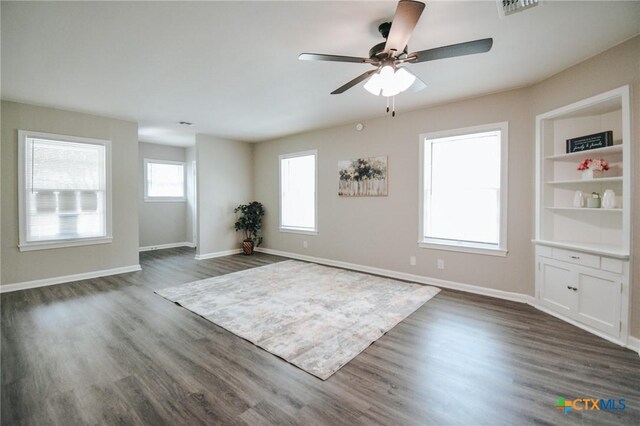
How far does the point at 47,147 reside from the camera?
14.3 ft

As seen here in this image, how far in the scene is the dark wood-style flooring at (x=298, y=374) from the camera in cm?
174

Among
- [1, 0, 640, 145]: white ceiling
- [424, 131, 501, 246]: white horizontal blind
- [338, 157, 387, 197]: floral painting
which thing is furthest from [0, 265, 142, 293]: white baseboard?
[424, 131, 501, 246]: white horizontal blind

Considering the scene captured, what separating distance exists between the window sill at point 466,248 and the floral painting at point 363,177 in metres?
1.12

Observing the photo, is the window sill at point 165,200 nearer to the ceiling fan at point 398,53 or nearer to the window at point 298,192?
the window at point 298,192

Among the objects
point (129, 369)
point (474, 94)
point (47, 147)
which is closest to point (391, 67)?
point (474, 94)

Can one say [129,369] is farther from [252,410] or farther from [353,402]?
[353,402]

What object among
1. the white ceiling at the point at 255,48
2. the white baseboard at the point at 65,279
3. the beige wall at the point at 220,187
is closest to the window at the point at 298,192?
the beige wall at the point at 220,187

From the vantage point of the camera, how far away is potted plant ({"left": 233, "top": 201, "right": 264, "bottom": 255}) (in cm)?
674

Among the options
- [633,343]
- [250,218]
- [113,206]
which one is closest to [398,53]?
[633,343]

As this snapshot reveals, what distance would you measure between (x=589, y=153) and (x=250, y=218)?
596 centimetres

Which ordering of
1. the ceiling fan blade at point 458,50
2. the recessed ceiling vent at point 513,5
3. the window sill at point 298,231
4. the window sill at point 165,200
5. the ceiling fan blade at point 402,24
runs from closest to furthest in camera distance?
the ceiling fan blade at point 402,24
the ceiling fan blade at point 458,50
the recessed ceiling vent at point 513,5
the window sill at point 298,231
the window sill at point 165,200

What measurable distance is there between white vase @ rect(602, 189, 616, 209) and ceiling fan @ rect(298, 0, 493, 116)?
86.0 inches

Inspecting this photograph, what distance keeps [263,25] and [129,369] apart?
2.94 meters

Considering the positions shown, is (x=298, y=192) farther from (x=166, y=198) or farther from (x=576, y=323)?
(x=576, y=323)
